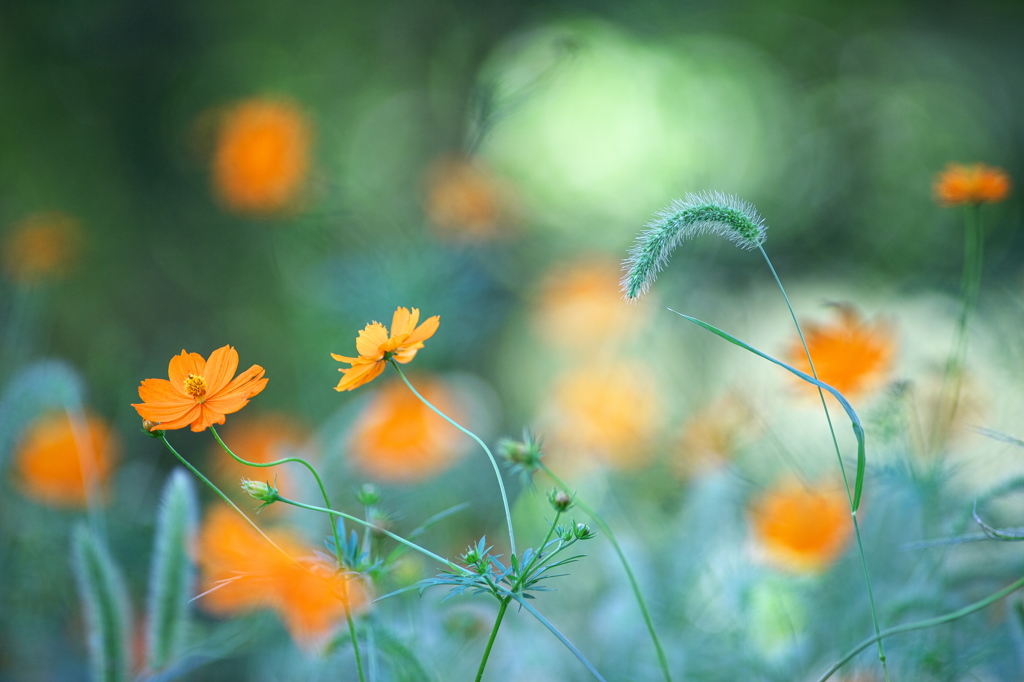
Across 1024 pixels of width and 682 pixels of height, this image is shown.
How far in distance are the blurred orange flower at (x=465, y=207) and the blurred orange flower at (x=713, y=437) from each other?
0.67 metres

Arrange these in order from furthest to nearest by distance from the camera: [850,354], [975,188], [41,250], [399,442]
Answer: [41,250]
[399,442]
[850,354]
[975,188]

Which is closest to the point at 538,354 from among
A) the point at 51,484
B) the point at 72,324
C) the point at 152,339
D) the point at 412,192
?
the point at 412,192

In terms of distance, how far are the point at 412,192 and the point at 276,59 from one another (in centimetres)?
64

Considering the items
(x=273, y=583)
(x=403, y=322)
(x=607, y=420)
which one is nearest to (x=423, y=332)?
(x=403, y=322)

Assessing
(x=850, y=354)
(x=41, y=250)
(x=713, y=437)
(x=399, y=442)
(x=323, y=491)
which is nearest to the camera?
(x=323, y=491)

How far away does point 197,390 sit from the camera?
479 mm

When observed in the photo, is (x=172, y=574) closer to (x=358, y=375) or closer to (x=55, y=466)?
(x=358, y=375)

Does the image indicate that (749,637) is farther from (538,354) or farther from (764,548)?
(538,354)

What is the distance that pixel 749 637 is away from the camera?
86 centimetres

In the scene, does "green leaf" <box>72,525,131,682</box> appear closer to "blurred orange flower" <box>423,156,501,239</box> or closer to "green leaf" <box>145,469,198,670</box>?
"green leaf" <box>145,469,198,670</box>

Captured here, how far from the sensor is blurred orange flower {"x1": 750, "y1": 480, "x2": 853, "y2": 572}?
2.96 ft

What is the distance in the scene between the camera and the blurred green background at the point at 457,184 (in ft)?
4.71

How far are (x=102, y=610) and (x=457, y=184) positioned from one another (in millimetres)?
1125

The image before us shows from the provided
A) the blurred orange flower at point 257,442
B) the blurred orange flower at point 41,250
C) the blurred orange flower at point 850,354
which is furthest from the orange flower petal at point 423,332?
the blurred orange flower at point 41,250
